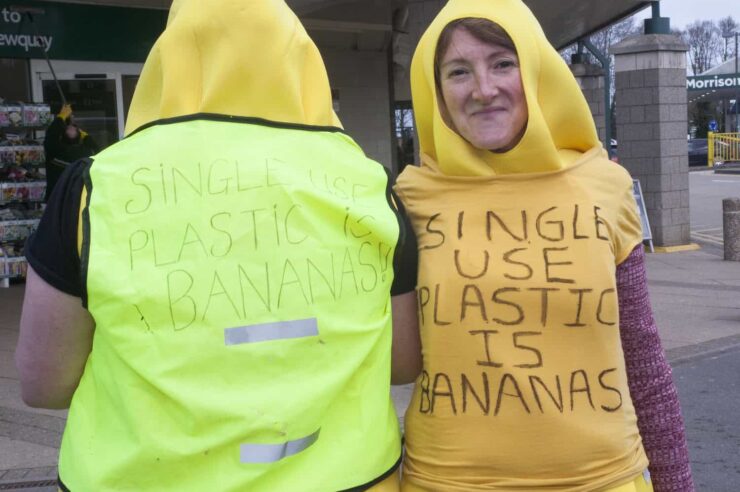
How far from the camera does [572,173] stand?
206 centimetres

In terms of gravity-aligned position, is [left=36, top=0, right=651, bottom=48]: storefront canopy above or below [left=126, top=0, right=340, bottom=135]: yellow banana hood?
above

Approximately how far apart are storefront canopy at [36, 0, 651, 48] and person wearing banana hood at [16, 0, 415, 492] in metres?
9.01

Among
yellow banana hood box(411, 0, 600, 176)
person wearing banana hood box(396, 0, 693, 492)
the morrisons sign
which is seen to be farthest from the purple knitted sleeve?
the morrisons sign

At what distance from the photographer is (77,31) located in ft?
35.0

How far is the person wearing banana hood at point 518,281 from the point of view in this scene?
1.96 m

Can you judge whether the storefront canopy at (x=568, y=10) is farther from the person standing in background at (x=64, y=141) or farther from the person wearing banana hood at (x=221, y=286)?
the person wearing banana hood at (x=221, y=286)

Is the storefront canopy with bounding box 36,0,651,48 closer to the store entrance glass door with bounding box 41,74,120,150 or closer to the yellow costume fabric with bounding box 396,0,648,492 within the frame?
the store entrance glass door with bounding box 41,74,120,150

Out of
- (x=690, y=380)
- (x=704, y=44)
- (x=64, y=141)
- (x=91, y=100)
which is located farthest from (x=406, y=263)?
(x=704, y=44)

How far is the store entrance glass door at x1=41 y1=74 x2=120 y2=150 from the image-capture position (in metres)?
11.0

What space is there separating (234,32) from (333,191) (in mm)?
362

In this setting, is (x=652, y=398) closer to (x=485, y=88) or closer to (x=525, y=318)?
(x=525, y=318)

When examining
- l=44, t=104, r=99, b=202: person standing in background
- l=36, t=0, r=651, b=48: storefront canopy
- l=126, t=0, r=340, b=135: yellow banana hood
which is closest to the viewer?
l=126, t=0, r=340, b=135: yellow banana hood

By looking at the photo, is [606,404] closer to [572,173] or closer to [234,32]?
[572,173]

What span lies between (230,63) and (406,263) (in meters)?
0.57
